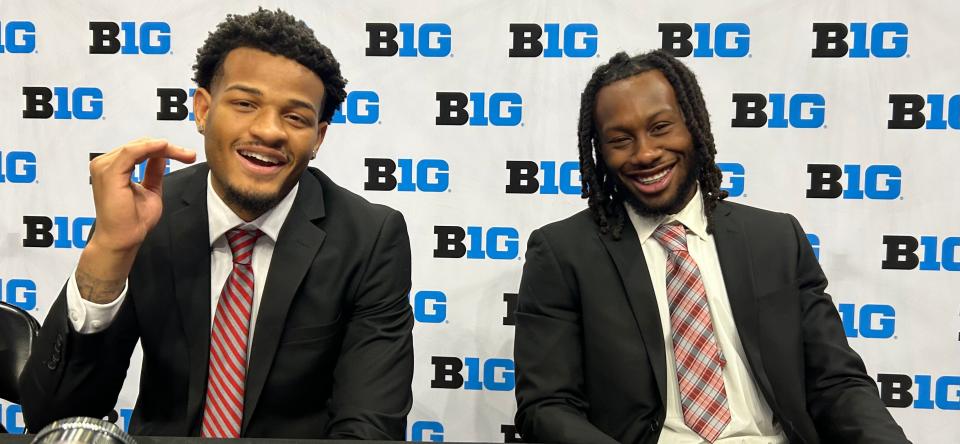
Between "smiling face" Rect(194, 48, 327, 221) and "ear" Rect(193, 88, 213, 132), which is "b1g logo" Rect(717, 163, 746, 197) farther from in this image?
"ear" Rect(193, 88, 213, 132)

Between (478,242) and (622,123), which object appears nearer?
(622,123)

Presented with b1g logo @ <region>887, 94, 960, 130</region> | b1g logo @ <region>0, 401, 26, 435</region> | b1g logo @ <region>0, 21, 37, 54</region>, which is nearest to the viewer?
b1g logo @ <region>887, 94, 960, 130</region>

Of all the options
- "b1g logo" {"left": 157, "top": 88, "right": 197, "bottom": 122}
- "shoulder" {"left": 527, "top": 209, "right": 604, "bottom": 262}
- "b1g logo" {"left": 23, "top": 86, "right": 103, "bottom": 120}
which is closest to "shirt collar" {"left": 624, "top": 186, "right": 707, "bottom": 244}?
"shoulder" {"left": 527, "top": 209, "right": 604, "bottom": 262}

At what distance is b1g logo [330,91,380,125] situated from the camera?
9.18ft

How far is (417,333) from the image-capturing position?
2.86m

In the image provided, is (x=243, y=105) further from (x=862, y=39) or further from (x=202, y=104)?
(x=862, y=39)

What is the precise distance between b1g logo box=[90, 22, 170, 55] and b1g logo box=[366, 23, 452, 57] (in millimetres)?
786

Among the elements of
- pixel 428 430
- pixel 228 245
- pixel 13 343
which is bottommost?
pixel 428 430

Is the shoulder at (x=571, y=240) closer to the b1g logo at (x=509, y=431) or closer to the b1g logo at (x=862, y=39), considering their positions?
the b1g logo at (x=509, y=431)

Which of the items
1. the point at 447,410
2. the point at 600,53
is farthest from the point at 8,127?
the point at 600,53

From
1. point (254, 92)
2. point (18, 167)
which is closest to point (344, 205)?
point (254, 92)

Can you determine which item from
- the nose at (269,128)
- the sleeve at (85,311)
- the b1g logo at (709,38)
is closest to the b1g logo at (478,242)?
the b1g logo at (709,38)

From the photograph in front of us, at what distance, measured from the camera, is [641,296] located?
5.90 feet

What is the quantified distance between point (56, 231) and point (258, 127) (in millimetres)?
1736
